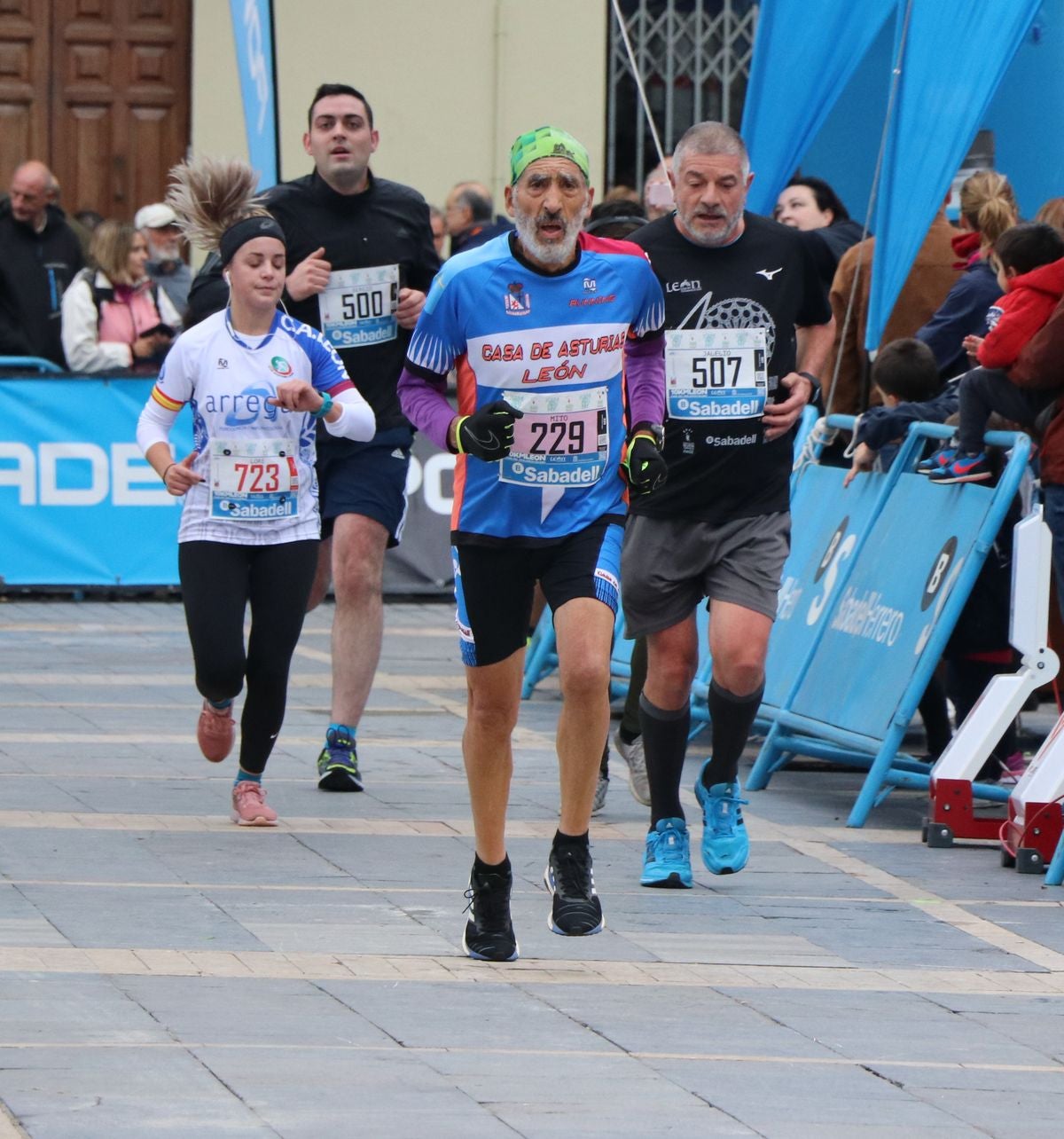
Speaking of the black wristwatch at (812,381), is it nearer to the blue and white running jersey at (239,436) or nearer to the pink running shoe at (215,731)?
the blue and white running jersey at (239,436)

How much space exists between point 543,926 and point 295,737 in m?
3.38

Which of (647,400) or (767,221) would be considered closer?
(647,400)

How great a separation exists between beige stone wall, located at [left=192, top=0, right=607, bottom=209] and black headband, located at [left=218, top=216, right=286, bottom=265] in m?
10.0

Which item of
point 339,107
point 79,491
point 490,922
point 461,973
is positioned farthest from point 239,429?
point 79,491

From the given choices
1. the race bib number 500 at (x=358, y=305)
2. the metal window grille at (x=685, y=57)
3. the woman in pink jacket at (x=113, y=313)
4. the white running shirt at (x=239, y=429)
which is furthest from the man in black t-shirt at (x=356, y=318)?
the metal window grille at (x=685, y=57)

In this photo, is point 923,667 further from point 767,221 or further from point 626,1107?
point 626,1107

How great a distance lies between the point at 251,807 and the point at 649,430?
2.00 metres

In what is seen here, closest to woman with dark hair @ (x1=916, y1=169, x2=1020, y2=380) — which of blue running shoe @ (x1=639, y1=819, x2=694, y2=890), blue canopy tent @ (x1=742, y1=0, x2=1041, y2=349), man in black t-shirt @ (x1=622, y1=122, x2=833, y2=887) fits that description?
blue canopy tent @ (x1=742, y1=0, x2=1041, y2=349)

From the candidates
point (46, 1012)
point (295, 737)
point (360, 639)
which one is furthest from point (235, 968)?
point (295, 737)

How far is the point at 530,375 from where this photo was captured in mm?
5902

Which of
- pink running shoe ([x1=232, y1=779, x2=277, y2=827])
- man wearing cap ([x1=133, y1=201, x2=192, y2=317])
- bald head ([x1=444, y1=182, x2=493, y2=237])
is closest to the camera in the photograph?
pink running shoe ([x1=232, y1=779, x2=277, y2=827])

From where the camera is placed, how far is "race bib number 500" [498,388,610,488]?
5.89 metres

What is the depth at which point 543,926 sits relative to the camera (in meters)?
6.16

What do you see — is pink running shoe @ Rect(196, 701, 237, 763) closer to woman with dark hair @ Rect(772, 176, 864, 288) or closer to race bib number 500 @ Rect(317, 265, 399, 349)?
race bib number 500 @ Rect(317, 265, 399, 349)
